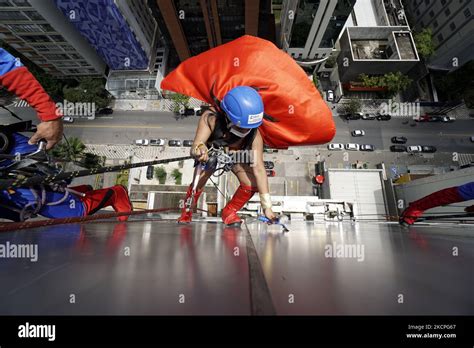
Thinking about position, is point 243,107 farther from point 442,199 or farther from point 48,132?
point 442,199

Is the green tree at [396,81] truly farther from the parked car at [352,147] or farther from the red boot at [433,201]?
the red boot at [433,201]

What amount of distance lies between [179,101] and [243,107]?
25014mm

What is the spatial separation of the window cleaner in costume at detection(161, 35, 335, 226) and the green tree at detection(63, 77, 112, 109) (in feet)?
79.4

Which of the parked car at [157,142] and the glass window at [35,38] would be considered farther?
the parked car at [157,142]

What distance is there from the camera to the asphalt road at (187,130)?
27.1 meters

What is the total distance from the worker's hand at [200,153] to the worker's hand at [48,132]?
2352 millimetres

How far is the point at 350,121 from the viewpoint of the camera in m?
28.3

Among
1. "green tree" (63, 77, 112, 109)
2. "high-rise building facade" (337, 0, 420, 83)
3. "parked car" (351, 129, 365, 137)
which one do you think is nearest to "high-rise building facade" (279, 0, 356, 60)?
"high-rise building facade" (337, 0, 420, 83)

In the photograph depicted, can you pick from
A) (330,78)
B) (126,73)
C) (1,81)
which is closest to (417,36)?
(330,78)

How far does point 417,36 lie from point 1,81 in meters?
35.2

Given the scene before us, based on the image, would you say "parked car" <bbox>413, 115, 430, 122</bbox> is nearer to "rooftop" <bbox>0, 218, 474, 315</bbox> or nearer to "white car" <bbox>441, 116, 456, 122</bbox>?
"white car" <bbox>441, 116, 456, 122</bbox>

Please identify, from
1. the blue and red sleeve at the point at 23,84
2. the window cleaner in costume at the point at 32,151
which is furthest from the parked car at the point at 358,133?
the blue and red sleeve at the point at 23,84

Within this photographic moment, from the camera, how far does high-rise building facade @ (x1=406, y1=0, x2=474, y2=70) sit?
24.4 meters

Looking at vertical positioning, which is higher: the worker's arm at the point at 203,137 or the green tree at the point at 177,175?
the green tree at the point at 177,175
